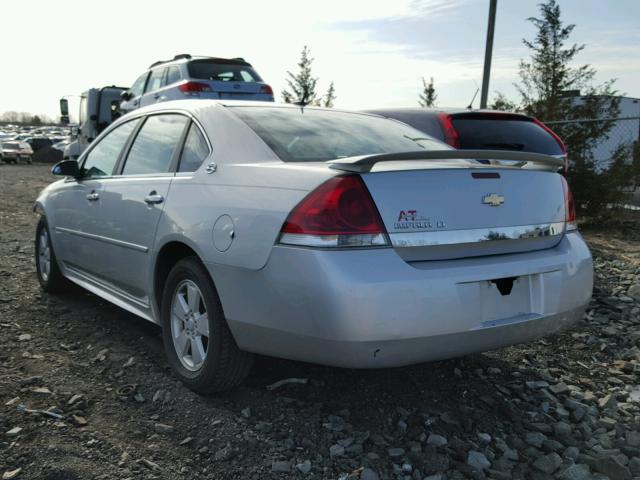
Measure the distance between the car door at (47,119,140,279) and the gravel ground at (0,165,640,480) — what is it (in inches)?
22.8

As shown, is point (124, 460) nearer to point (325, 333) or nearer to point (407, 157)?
point (325, 333)

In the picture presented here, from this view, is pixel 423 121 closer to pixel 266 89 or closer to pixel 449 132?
pixel 449 132

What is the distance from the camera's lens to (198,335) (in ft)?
10.8

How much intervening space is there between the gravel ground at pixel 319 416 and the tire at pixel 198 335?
135 mm

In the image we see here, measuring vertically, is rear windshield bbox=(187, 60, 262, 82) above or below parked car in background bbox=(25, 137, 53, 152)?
below

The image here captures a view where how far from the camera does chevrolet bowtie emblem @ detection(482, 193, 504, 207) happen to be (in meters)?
2.85

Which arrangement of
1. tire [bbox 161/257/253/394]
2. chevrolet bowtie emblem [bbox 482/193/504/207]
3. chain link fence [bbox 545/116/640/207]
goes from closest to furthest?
chevrolet bowtie emblem [bbox 482/193/504/207] → tire [bbox 161/257/253/394] → chain link fence [bbox 545/116/640/207]

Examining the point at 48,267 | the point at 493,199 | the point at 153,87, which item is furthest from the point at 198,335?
the point at 153,87

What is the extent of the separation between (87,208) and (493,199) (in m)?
2.93

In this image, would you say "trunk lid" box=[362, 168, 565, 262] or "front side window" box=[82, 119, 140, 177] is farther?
"front side window" box=[82, 119, 140, 177]

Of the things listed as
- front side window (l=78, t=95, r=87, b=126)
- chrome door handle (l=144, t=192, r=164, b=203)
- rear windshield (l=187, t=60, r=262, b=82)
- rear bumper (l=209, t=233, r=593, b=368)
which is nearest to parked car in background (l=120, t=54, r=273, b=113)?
rear windshield (l=187, t=60, r=262, b=82)

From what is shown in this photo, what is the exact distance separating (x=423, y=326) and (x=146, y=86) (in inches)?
446

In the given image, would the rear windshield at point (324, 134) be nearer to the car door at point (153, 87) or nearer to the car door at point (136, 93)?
the car door at point (153, 87)

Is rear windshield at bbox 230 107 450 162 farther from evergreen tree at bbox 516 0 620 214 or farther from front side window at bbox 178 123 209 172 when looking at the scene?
→ evergreen tree at bbox 516 0 620 214
